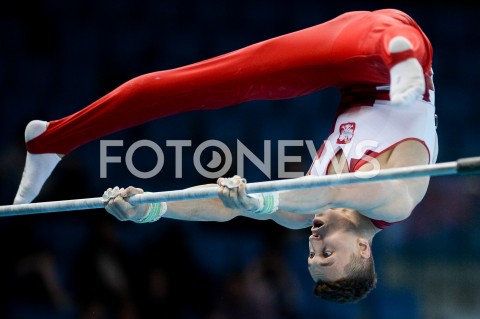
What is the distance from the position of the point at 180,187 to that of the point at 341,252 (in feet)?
10.1

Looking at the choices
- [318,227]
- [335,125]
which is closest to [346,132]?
[335,125]

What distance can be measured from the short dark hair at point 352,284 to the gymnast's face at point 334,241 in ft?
0.10

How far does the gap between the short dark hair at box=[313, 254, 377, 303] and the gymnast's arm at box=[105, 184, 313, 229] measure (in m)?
0.37

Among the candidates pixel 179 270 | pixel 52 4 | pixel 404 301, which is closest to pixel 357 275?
pixel 179 270

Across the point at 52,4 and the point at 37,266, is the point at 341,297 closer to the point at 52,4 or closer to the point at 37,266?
the point at 37,266

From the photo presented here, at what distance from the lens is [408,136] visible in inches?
148

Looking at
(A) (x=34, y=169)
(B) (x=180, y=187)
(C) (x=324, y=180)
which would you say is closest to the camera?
(C) (x=324, y=180)

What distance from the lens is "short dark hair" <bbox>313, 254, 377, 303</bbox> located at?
4004mm

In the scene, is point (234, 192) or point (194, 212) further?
point (194, 212)

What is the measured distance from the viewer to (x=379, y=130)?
3.80 m

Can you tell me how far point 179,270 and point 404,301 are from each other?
2081mm

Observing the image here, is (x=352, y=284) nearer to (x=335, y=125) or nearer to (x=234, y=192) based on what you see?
(x=335, y=125)

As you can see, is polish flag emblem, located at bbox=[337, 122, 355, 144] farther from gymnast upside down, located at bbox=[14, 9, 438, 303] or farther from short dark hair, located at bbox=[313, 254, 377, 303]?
short dark hair, located at bbox=[313, 254, 377, 303]

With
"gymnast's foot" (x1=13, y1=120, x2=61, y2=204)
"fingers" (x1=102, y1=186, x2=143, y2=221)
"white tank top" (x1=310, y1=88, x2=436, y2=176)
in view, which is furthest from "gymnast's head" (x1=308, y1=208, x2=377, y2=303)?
"gymnast's foot" (x1=13, y1=120, x2=61, y2=204)
